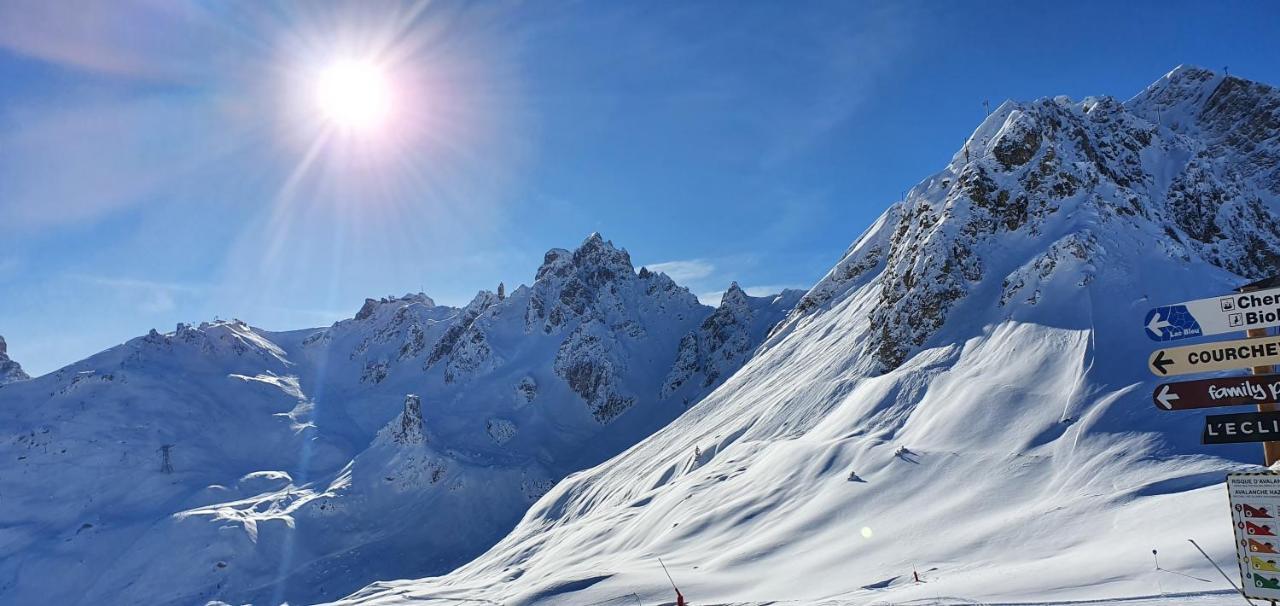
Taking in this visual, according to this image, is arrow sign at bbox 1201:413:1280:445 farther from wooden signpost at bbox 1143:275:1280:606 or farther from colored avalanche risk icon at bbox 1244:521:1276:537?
colored avalanche risk icon at bbox 1244:521:1276:537

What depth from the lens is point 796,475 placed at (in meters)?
42.9

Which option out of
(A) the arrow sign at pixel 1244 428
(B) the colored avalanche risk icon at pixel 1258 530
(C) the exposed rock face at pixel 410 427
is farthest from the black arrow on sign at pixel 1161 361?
(C) the exposed rock face at pixel 410 427

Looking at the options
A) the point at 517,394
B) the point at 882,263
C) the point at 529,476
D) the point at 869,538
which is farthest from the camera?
the point at 517,394

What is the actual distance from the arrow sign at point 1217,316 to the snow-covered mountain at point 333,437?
352 ft

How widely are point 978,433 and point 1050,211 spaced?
27.8m

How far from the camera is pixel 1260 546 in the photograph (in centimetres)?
960

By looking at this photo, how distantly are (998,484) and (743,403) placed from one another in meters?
47.3

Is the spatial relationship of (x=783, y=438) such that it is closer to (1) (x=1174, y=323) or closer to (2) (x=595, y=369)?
(1) (x=1174, y=323)

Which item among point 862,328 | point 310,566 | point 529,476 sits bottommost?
point 310,566

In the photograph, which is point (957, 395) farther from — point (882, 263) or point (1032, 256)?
point (882, 263)

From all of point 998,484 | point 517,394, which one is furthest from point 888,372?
point 517,394

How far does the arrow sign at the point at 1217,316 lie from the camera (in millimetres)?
10078

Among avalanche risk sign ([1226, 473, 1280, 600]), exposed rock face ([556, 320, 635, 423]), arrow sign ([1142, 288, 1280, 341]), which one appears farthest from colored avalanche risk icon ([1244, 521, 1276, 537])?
exposed rock face ([556, 320, 635, 423])

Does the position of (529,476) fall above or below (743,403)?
below
